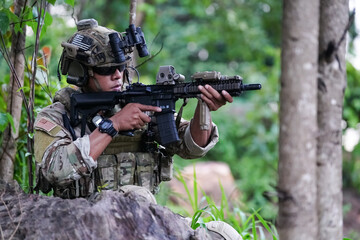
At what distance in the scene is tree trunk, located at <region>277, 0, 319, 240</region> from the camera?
2.08 metres

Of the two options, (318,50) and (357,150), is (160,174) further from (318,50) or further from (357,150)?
(357,150)

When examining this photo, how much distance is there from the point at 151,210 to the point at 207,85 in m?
0.80

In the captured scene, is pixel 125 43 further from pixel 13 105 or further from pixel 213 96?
pixel 13 105

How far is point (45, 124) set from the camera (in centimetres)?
329

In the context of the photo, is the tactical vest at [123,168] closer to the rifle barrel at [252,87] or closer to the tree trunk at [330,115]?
the rifle barrel at [252,87]

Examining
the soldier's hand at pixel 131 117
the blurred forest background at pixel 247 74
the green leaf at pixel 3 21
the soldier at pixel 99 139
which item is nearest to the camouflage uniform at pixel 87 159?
the soldier at pixel 99 139

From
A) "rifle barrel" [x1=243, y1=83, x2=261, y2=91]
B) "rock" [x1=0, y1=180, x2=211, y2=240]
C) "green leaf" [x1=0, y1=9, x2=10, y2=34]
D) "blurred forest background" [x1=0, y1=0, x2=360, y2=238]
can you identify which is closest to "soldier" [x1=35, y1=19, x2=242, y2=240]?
"rifle barrel" [x1=243, y1=83, x2=261, y2=91]

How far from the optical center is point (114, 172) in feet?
11.3

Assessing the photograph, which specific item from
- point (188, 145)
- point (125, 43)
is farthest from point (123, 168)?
point (125, 43)

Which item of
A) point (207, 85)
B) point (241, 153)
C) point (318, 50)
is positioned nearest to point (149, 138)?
point (207, 85)

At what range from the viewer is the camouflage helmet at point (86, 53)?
336 centimetres

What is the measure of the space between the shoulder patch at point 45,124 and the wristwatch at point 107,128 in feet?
1.00

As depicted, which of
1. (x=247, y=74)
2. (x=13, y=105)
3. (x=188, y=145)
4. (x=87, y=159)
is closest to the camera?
(x=87, y=159)

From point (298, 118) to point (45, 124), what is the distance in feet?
5.69
